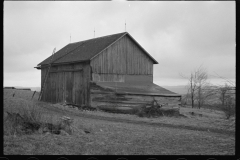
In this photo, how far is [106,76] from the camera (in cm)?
2558

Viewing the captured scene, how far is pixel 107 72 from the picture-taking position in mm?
25625

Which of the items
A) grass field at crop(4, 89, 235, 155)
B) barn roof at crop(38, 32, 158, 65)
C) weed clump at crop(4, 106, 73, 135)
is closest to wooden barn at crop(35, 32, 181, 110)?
barn roof at crop(38, 32, 158, 65)

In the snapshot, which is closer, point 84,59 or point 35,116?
point 35,116

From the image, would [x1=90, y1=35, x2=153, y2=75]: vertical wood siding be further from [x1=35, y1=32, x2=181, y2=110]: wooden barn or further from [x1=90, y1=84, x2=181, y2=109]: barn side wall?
[x1=90, y1=84, x2=181, y2=109]: barn side wall

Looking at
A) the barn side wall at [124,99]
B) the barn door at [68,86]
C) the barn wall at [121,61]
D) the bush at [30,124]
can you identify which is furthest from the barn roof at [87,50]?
the bush at [30,124]

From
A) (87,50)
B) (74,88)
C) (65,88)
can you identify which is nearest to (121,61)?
(87,50)

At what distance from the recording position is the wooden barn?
76.8ft

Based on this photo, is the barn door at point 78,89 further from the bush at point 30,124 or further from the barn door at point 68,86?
the bush at point 30,124

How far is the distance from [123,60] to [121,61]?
0.94 feet

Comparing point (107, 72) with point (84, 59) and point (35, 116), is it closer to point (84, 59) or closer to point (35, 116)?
point (84, 59)

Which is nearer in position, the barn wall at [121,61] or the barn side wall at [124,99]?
the barn side wall at [124,99]

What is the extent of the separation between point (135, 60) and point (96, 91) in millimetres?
6073

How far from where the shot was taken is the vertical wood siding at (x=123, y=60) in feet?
82.5
